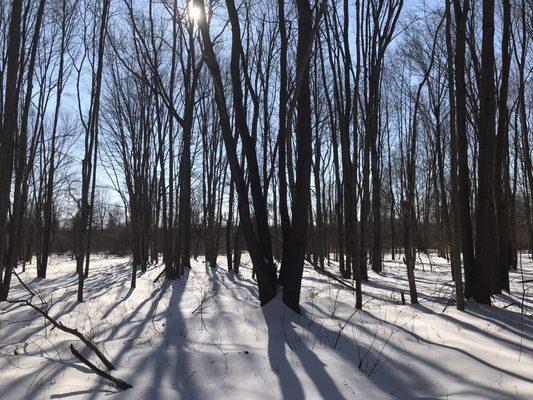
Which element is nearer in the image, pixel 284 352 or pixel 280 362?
pixel 280 362

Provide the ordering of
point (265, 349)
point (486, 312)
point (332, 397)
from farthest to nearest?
point (486, 312) → point (265, 349) → point (332, 397)

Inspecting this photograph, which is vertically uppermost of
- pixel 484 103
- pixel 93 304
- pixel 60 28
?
pixel 60 28

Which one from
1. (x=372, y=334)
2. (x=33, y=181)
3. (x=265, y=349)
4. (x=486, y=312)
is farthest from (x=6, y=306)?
(x=33, y=181)

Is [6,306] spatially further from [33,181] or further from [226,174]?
[226,174]

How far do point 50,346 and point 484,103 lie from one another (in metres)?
6.32

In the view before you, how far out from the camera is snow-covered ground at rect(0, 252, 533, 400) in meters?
3.07

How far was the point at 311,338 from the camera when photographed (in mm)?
4383

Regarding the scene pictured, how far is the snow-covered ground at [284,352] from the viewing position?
10.1 ft

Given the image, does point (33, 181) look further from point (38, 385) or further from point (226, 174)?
point (38, 385)

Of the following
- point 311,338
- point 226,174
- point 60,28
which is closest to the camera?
point 311,338

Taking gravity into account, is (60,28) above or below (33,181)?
above

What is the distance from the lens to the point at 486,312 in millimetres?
5617

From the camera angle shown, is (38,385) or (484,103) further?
(484,103)

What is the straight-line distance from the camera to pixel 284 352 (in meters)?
3.96
